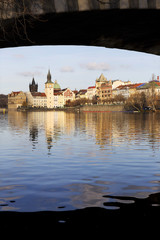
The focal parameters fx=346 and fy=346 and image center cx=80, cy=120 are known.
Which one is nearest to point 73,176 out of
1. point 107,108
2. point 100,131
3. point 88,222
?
point 88,222

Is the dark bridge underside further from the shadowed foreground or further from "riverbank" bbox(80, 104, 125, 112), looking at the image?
"riverbank" bbox(80, 104, 125, 112)

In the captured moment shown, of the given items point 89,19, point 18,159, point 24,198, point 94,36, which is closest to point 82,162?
point 18,159

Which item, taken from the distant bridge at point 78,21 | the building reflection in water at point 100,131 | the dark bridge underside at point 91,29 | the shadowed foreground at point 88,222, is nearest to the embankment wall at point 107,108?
the building reflection in water at point 100,131

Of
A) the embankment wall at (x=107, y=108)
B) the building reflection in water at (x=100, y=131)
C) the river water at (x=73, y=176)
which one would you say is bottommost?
the building reflection in water at (x=100, y=131)

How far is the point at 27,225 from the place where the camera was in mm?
7852

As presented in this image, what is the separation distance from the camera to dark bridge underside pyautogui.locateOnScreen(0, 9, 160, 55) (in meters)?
7.22

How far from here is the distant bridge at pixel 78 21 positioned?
22.4ft

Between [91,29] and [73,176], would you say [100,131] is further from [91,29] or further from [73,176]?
[91,29]

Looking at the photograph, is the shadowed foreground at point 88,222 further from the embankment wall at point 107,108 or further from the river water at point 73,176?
the embankment wall at point 107,108

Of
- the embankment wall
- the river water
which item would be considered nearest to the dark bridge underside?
the river water

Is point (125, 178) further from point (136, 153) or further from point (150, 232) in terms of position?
point (136, 153)

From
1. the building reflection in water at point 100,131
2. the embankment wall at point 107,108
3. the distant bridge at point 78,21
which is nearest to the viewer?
the distant bridge at point 78,21

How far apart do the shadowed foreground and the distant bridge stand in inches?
162

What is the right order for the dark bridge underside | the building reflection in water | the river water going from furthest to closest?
the building reflection in water
the river water
the dark bridge underside
